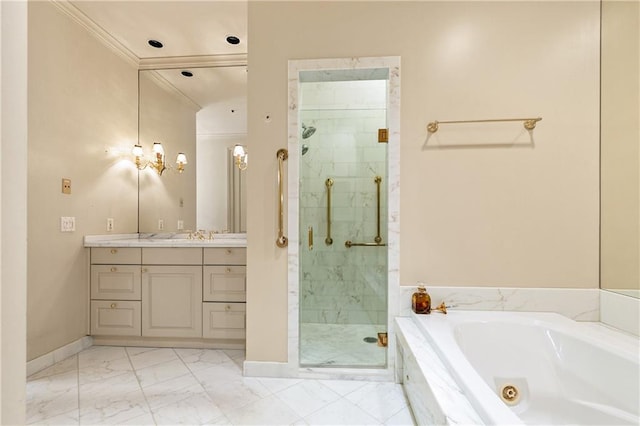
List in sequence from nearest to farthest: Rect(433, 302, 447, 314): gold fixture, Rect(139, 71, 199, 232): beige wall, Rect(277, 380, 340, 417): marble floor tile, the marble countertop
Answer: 1. Rect(277, 380, 340, 417): marble floor tile
2. Rect(433, 302, 447, 314): gold fixture
3. the marble countertop
4. Rect(139, 71, 199, 232): beige wall

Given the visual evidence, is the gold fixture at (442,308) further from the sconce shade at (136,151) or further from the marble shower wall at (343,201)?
the sconce shade at (136,151)

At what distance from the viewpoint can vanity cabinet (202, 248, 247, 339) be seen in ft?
7.66

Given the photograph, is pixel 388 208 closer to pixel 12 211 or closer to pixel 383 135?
pixel 383 135

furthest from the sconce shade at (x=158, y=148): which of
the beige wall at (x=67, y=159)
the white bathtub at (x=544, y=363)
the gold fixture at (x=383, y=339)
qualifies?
the white bathtub at (x=544, y=363)

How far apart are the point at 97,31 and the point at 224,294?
7.81ft

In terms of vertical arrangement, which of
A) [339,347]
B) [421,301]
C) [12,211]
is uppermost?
[12,211]

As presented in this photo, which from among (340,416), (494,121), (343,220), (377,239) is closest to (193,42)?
(343,220)

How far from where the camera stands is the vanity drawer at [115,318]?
2393mm

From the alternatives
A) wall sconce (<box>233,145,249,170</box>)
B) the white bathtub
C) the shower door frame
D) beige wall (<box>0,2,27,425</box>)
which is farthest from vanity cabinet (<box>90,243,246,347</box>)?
beige wall (<box>0,2,27,425</box>)

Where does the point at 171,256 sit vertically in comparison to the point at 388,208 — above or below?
below

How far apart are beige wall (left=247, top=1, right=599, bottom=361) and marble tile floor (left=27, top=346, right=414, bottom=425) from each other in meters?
0.28

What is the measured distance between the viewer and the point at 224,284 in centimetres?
235

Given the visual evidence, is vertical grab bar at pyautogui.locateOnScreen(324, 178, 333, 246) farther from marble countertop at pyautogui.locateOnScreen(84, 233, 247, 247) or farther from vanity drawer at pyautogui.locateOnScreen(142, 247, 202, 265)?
vanity drawer at pyautogui.locateOnScreen(142, 247, 202, 265)

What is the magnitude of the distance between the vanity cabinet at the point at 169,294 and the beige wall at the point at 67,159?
6.5 inches
